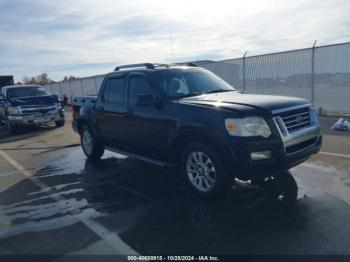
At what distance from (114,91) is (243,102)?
9.93 feet

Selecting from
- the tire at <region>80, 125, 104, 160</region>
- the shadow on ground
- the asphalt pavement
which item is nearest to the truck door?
the tire at <region>80, 125, 104, 160</region>

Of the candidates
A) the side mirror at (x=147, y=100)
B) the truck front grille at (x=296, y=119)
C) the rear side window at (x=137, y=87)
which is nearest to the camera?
the truck front grille at (x=296, y=119)

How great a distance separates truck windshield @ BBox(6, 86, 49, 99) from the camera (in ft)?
52.7

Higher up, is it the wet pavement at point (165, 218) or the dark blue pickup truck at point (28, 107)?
the dark blue pickup truck at point (28, 107)

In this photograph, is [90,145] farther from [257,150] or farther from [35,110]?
[35,110]

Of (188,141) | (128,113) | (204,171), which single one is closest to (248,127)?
(204,171)

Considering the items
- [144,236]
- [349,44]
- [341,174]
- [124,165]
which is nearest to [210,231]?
[144,236]

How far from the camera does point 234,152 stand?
4875 mm

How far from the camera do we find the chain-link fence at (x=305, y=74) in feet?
44.9

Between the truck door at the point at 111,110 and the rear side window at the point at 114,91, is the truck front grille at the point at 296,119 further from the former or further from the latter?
the rear side window at the point at 114,91

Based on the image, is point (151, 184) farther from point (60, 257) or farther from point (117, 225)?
point (60, 257)

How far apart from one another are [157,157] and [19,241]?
8.19 ft

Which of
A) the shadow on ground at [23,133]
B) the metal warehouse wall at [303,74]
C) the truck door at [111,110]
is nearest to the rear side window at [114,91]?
the truck door at [111,110]

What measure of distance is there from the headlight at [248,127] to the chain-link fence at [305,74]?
9.92 meters
